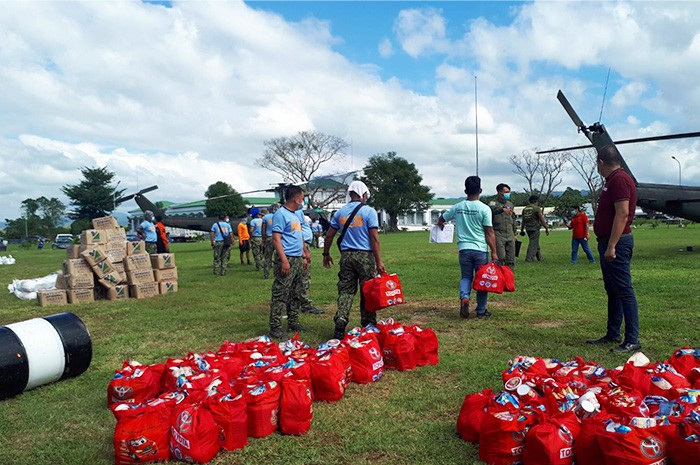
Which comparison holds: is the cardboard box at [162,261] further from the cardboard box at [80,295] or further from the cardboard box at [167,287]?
the cardboard box at [80,295]

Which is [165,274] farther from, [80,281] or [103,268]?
[80,281]

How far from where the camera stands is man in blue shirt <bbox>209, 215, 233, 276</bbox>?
49.2 feet

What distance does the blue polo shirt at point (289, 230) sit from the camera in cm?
653

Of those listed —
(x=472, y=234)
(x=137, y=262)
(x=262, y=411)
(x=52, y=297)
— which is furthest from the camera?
(x=137, y=262)

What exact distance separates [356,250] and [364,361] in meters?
1.74

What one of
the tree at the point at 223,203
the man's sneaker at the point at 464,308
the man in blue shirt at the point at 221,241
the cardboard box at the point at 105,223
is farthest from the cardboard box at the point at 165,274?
the tree at the point at 223,203

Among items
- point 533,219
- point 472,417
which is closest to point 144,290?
point 472,417

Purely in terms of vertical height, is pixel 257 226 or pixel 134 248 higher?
pixel 257 226

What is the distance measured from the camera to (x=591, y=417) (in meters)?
3.06

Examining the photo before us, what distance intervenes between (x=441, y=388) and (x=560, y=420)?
59.9 inches

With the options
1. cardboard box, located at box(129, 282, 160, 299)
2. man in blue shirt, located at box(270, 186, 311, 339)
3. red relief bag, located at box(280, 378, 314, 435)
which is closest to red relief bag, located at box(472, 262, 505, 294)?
man in blue shirt, located at box(270, 186, 311, 339)

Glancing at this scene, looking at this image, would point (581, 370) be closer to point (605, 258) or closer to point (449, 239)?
point (605, 258)

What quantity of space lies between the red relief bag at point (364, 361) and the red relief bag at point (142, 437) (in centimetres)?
176

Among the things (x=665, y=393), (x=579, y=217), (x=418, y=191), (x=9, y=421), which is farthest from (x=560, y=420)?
(x=418, y=191)
